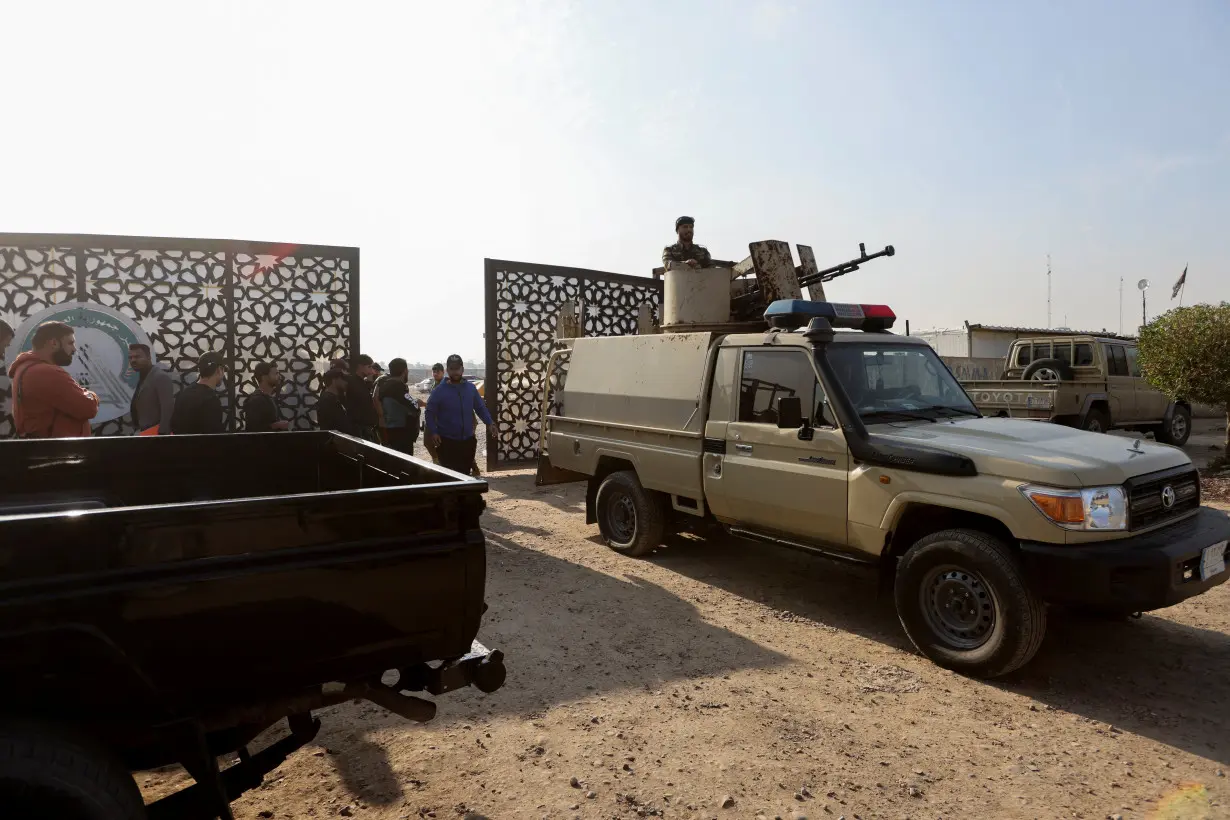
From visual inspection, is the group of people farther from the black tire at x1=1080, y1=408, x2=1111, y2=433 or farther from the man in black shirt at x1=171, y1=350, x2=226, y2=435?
the black tire at x1=1080, y1=408, x2=1111, y2=433

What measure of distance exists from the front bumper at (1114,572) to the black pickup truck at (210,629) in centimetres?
284

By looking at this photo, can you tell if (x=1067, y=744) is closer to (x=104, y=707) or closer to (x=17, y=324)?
(x=104, y=707)

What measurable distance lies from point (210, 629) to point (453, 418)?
5.95m

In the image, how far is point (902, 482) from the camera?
4312 mm

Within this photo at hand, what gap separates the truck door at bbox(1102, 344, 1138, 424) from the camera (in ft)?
42.4

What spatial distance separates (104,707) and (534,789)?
174cm

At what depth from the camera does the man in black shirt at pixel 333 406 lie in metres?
7.21

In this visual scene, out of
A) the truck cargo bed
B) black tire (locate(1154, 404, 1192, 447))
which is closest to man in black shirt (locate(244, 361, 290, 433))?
the truck cargo bed

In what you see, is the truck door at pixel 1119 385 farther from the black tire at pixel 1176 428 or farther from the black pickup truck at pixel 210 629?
the black pickup truck at pixel 210 629

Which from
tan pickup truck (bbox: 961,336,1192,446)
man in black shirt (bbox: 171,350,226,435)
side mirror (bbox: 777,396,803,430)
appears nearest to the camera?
side mirror (bbox: 777,396,803,430)

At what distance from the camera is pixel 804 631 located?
487cm

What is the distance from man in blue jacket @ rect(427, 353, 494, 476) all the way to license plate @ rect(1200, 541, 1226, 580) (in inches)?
240

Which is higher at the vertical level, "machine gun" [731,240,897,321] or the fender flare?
"machine gun" [731,240,897,321]

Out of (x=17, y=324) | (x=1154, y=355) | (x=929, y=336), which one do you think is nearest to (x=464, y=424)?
(x=17, y=324)
